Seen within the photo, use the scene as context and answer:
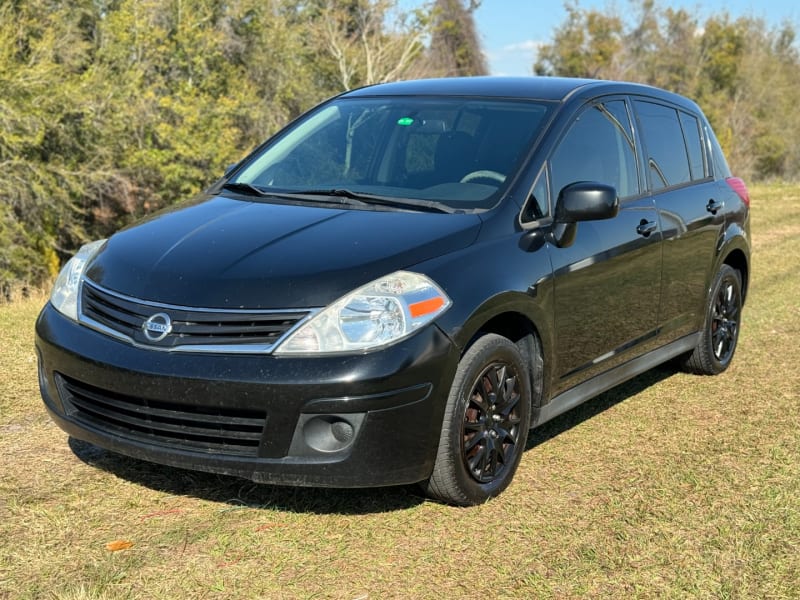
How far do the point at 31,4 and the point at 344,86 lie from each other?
1765 centimetres

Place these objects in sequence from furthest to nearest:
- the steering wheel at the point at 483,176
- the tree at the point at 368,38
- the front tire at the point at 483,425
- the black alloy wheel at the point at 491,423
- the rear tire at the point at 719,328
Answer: the tree at the point at 368,38 → the rear tire at the point at 719,328 → the steering wheel at the point at 483,176 → the black alloy wheel at the point at 491,423 → the front tire at the point at 483,425

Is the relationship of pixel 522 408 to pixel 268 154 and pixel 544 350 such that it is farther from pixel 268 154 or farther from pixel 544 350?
pixel 268 154

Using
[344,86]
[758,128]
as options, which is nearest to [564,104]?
[344,86]

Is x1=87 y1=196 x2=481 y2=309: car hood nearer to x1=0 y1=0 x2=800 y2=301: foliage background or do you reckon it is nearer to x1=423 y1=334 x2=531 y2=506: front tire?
x1=423 y1=334 x2=531 y2=506: front tire

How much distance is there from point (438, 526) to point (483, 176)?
162 cm

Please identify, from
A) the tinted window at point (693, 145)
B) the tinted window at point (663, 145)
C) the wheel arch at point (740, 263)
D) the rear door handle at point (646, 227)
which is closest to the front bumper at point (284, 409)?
the rear door handle at point (646, 227)

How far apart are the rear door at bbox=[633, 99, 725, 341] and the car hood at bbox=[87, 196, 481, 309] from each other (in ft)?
5.80

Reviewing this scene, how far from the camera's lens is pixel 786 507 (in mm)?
4203

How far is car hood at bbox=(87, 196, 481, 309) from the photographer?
367 centimetres

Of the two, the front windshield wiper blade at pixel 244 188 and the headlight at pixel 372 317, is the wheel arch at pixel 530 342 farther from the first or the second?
the front windshield wiper blade at pixel 244 188

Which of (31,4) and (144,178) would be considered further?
(144,178)

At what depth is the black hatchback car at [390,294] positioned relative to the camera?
3600mm

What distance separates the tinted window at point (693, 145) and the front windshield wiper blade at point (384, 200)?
238 cm

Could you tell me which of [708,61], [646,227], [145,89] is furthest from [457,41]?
[646,227]
